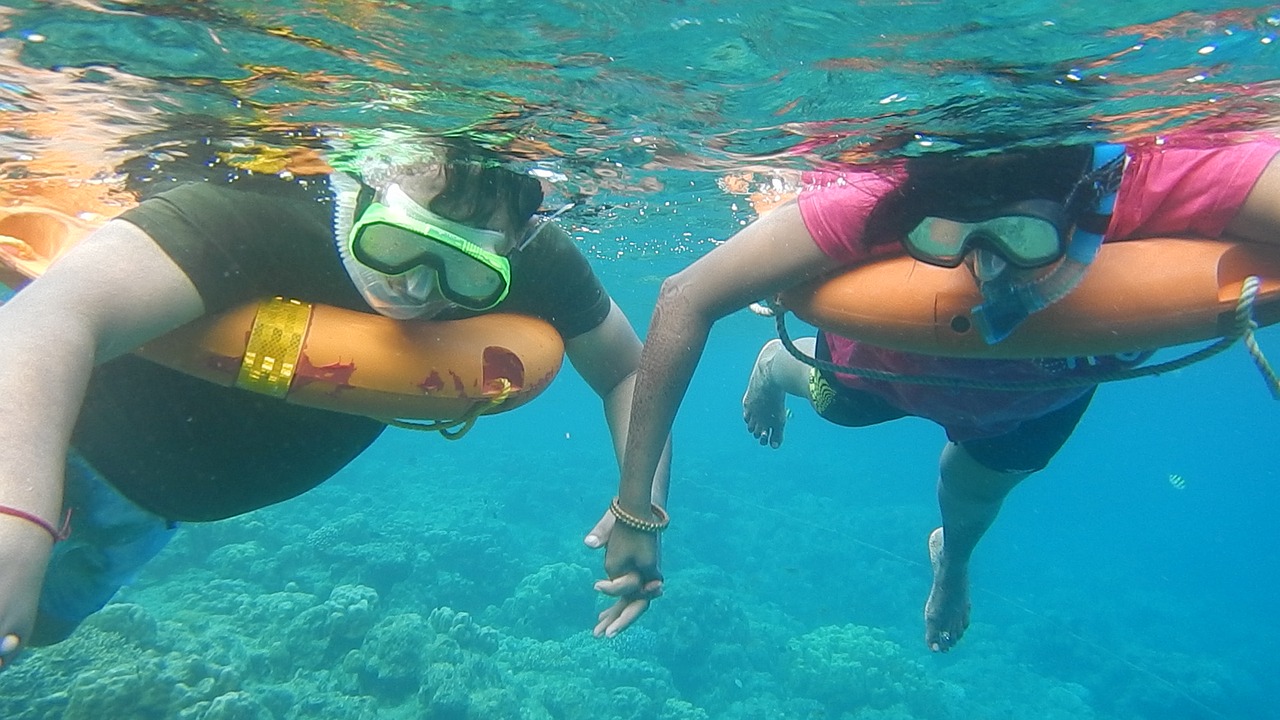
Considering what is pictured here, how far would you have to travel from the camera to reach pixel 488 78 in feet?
14.6

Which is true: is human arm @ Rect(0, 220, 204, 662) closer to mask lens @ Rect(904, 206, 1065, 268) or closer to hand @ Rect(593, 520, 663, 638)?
hand @ Rect(593, 520, 663, 638)

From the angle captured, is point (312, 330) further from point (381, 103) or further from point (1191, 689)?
point (1191, 689)

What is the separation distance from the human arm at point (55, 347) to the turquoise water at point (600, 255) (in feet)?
6.17

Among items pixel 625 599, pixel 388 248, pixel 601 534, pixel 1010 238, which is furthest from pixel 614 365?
pixel 1010 238

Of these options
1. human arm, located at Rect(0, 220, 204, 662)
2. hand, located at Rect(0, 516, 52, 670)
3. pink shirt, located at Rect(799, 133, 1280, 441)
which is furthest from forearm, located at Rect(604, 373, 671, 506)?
hand, located at Rect(0, 516, 52, 670)

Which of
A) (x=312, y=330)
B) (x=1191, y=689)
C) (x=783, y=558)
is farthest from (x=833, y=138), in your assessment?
(x=1191, y=689)

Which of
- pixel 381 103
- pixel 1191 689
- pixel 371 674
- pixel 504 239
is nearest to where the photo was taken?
pixel 504 239

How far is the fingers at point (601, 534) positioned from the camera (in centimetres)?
376

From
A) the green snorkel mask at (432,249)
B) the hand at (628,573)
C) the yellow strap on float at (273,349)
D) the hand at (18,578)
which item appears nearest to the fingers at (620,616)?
the hand at (628,573)

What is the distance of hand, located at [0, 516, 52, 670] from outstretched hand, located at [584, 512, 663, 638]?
7.54 ft

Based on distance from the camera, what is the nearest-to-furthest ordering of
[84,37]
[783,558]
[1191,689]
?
[84,37], [1191,689], [783,558]

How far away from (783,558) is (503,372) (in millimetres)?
20677

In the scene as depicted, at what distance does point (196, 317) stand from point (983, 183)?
3.12 m

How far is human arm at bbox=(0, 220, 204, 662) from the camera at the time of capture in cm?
167
